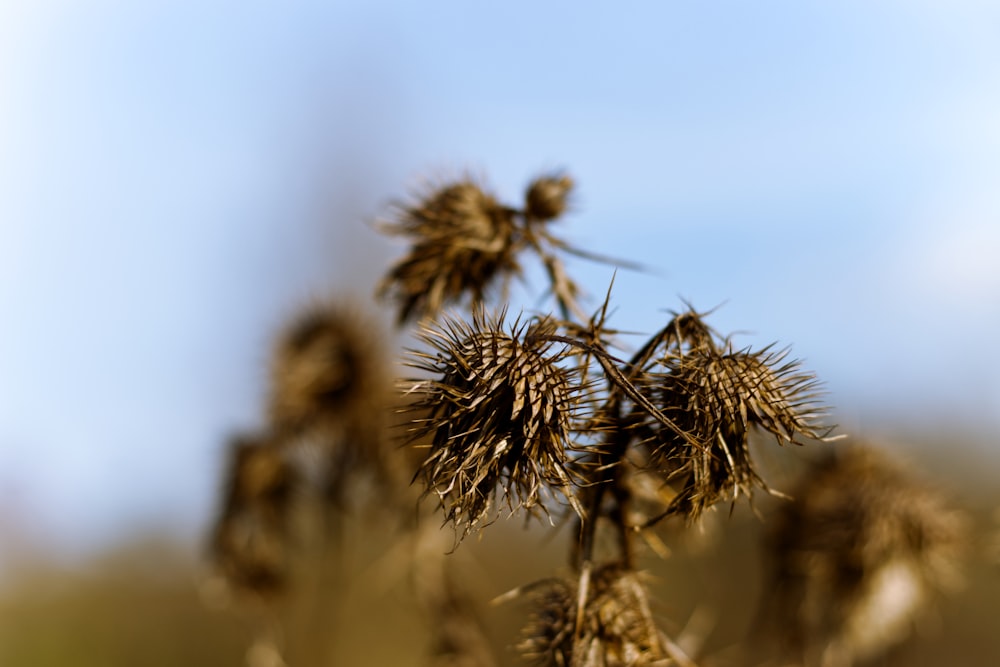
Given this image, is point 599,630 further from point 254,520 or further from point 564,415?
point 254,520

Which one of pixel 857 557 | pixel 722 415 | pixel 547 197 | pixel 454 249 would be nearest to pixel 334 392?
pixel 454 249

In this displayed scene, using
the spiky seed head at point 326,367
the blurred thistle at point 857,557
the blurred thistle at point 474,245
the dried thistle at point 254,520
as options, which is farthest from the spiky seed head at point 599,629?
the dried thistle at point 254,520

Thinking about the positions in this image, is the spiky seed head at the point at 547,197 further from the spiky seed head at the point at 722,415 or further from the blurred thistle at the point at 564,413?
the spiky seed head at the point at 722,415

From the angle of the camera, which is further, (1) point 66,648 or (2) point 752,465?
(1) point 66,648

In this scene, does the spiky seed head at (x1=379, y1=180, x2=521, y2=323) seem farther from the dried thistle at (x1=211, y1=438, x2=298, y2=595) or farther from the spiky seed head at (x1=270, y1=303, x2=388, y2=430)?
the dried thistle at (x1=211, y1=438, x2=298, y2=595)

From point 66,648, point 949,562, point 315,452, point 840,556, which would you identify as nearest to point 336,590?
point 315,452

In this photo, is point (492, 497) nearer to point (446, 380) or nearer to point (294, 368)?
point (446, 380)
